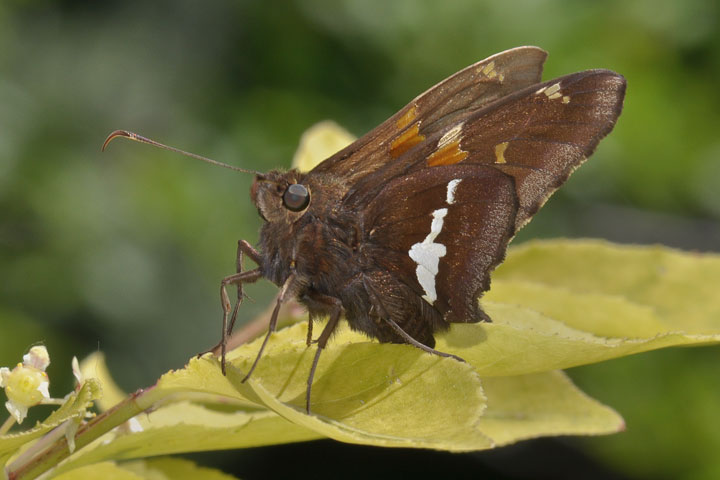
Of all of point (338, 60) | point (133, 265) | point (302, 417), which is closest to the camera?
point (302, 417)

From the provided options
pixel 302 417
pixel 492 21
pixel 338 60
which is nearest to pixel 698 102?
pixel 492 21

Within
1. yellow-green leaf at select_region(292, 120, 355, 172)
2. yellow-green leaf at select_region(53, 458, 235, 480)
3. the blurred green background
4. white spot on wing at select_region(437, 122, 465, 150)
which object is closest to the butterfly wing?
white spot on wing at select_region(437, 122, 465, 150)

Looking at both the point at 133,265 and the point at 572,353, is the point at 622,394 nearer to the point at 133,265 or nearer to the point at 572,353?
the point at 133,265

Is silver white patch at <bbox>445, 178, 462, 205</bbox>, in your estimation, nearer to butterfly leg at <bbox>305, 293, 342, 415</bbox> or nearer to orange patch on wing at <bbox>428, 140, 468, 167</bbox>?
orange patch on wing at <bbox>428, 140, 468, 167</bbox>

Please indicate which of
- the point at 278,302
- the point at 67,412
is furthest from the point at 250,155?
the point at 67,412

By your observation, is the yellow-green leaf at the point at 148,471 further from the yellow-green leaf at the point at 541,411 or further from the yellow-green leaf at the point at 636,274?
the yellow-green leaf at the point at 636,274

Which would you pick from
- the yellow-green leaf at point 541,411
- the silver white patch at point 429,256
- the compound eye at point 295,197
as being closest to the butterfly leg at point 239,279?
the compound eye at point 295,197
